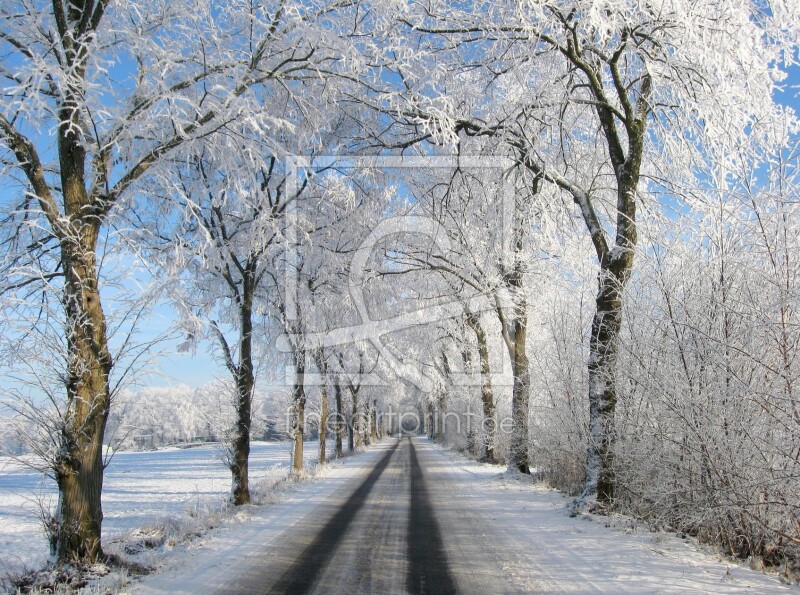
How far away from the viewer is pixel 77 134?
255 inches

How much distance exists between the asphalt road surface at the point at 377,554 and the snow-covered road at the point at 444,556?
2 cm

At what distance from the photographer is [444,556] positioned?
6.73m

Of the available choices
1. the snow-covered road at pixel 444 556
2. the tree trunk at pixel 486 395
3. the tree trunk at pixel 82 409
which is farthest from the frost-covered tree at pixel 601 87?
the tree trunk at pixel 486 395

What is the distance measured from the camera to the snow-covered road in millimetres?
5402

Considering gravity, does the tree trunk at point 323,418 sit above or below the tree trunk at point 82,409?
below

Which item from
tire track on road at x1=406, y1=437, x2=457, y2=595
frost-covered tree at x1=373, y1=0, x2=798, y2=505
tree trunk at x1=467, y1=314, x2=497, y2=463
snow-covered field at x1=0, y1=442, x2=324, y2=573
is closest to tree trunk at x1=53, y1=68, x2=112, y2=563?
snow-covered field at x1=0, y1=442, x2=324, y2=573

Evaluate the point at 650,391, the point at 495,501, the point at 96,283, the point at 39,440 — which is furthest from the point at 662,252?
the point at 39,440

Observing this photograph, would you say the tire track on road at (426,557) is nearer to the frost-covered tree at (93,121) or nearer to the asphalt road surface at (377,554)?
the asphalt road surface at (377,554)

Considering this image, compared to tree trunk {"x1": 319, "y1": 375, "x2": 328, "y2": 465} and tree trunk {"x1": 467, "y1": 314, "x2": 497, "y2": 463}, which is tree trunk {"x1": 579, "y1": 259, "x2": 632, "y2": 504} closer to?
tree trunk {"x1": 467, "y1": 314, "x2": 497, "y2": 463}

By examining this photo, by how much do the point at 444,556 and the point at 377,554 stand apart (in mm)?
930

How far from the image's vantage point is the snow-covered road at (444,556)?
17.7 feet

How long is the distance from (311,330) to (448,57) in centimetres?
961

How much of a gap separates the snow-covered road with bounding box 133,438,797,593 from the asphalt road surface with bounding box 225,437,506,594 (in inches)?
0.6

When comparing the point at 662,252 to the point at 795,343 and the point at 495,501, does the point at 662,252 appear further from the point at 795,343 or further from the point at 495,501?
the point at 495,501
